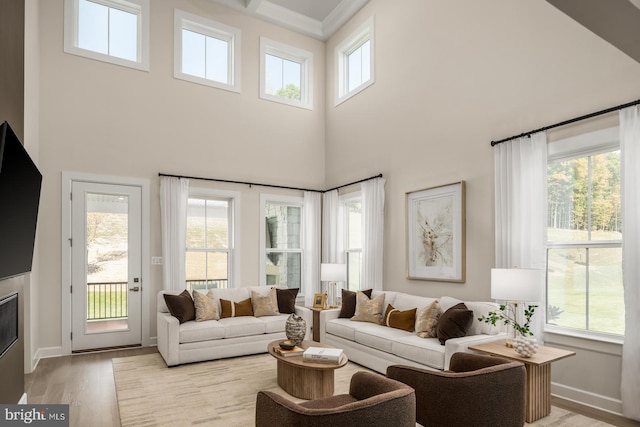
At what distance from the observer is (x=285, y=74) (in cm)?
772

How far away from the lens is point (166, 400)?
12.6 feet

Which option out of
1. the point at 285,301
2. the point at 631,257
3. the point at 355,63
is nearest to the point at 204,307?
the point at 285,301

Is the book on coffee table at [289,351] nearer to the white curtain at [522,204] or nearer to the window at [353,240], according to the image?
the white curtain at [522,204]

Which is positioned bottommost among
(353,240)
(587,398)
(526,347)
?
(587,398)

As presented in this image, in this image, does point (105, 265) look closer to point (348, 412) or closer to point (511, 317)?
point (348, 412)

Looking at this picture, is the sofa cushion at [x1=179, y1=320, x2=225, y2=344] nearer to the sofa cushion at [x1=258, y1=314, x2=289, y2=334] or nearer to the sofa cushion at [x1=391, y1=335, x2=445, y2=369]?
the sofa cushion at [x1=258, y1=314, x2=289, y2=334]

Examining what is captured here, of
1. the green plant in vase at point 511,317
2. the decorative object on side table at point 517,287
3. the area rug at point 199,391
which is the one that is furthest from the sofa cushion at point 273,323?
the decorative object on side table at point 517,287

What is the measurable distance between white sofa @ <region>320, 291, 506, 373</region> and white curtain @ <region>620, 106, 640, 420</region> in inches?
40.3

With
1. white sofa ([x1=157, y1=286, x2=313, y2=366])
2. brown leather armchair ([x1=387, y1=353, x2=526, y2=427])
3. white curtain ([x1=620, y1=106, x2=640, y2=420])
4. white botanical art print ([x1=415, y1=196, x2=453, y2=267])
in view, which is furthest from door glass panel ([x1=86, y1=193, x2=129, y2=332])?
white curtain ([x1=620, y1=106, x2=640, y2=420])

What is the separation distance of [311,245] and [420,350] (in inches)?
145

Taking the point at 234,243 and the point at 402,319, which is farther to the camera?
the point at 234,243

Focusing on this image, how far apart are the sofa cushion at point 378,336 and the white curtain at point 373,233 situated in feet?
3.99

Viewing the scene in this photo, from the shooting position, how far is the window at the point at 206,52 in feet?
21.6

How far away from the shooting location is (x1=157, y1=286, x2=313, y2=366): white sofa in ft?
16.2
